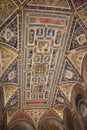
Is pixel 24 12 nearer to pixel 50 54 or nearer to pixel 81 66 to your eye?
pixel 50 54

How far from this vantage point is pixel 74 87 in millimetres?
13922

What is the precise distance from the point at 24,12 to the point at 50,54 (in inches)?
127

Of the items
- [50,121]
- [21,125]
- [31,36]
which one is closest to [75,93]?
[50,121]

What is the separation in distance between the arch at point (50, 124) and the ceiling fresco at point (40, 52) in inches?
22.6

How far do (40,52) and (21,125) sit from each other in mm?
6164

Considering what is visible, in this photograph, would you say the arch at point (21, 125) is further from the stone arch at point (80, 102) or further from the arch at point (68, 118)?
the stone arch at point (80, 102)

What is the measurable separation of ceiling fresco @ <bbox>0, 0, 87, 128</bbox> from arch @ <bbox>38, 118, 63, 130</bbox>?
0.58 m

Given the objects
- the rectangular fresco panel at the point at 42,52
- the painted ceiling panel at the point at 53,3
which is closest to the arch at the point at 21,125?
the rectangular fresco panel at the point at 42,52

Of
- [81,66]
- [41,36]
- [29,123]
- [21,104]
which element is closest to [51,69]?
[81,66]

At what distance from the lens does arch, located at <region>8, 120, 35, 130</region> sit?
1507cm

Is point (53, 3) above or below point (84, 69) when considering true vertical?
above

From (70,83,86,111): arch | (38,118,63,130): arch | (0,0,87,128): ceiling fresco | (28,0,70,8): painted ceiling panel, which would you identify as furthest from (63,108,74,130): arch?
(28,0,70,8): painted ceiling panel

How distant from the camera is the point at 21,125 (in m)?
15.4

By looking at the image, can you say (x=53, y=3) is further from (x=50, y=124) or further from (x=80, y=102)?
(x=50, y=124)
